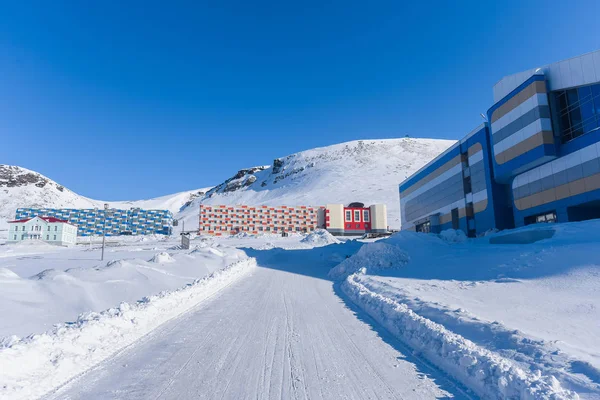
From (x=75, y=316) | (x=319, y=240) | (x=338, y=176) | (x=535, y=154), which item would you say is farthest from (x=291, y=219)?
(x=338, y=176)

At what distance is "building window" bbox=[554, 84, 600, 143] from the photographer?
23062 millimetres

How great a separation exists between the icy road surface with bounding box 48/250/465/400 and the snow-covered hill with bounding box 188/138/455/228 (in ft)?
248

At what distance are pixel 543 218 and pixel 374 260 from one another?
16501 mm

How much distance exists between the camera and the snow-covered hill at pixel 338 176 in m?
106

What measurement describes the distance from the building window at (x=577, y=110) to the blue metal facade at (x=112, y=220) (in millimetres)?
72516

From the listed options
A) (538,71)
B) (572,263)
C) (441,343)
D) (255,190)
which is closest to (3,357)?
(441,343)

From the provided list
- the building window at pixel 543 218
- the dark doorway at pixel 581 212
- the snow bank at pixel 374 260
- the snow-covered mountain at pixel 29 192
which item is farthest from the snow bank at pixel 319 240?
the snow-covered mountain at pixel 29 192

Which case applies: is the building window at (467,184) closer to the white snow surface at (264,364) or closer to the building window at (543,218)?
the building window at (543,218)

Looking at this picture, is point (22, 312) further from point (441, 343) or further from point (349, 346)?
point (441, 343)

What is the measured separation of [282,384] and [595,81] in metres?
29.5

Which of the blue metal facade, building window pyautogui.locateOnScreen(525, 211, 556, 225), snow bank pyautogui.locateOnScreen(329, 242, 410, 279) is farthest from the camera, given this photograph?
the blue metal facade

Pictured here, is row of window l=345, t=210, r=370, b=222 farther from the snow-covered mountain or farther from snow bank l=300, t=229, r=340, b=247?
the snow-covered mountain

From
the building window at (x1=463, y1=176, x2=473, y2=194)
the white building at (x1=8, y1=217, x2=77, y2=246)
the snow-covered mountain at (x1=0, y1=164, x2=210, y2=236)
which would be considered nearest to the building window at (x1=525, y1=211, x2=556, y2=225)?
the building window at (x1=463, y1=176, x2=473, y2=194)

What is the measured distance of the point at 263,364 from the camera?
5.24 metres
